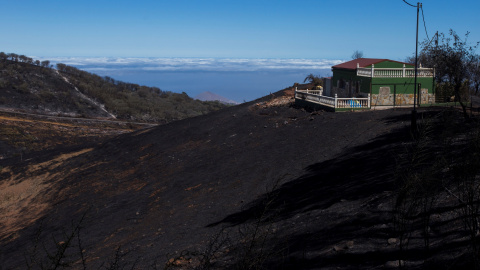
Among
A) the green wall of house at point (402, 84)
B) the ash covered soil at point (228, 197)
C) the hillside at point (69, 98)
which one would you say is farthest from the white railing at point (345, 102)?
the hillside at point (69, 98)

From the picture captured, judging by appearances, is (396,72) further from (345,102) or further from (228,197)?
(228,197)

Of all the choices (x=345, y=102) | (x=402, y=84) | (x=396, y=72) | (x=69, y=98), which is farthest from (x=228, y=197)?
(x=69, y=98)

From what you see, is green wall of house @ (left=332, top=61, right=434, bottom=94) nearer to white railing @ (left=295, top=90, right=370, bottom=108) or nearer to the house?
the house

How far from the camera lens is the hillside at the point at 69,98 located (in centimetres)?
7244

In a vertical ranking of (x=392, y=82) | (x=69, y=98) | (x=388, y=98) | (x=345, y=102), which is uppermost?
(x=392, y=82)

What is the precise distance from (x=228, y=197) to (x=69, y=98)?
6601 centimetres

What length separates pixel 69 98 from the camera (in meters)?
78.3

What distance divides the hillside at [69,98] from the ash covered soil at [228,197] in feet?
121

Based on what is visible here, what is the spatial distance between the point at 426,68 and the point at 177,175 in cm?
1898

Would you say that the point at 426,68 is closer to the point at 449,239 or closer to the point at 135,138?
the point at 135,138

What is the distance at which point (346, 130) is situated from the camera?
24391mm

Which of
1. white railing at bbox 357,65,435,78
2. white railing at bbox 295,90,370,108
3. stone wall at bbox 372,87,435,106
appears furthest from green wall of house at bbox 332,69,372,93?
white railing at bbox 295,90,370,108

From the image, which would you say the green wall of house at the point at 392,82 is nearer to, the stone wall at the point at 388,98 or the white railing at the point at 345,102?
the stone wall at the point at 388,98

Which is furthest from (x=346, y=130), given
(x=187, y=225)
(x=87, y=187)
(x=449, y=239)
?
(x=449, y=239)
